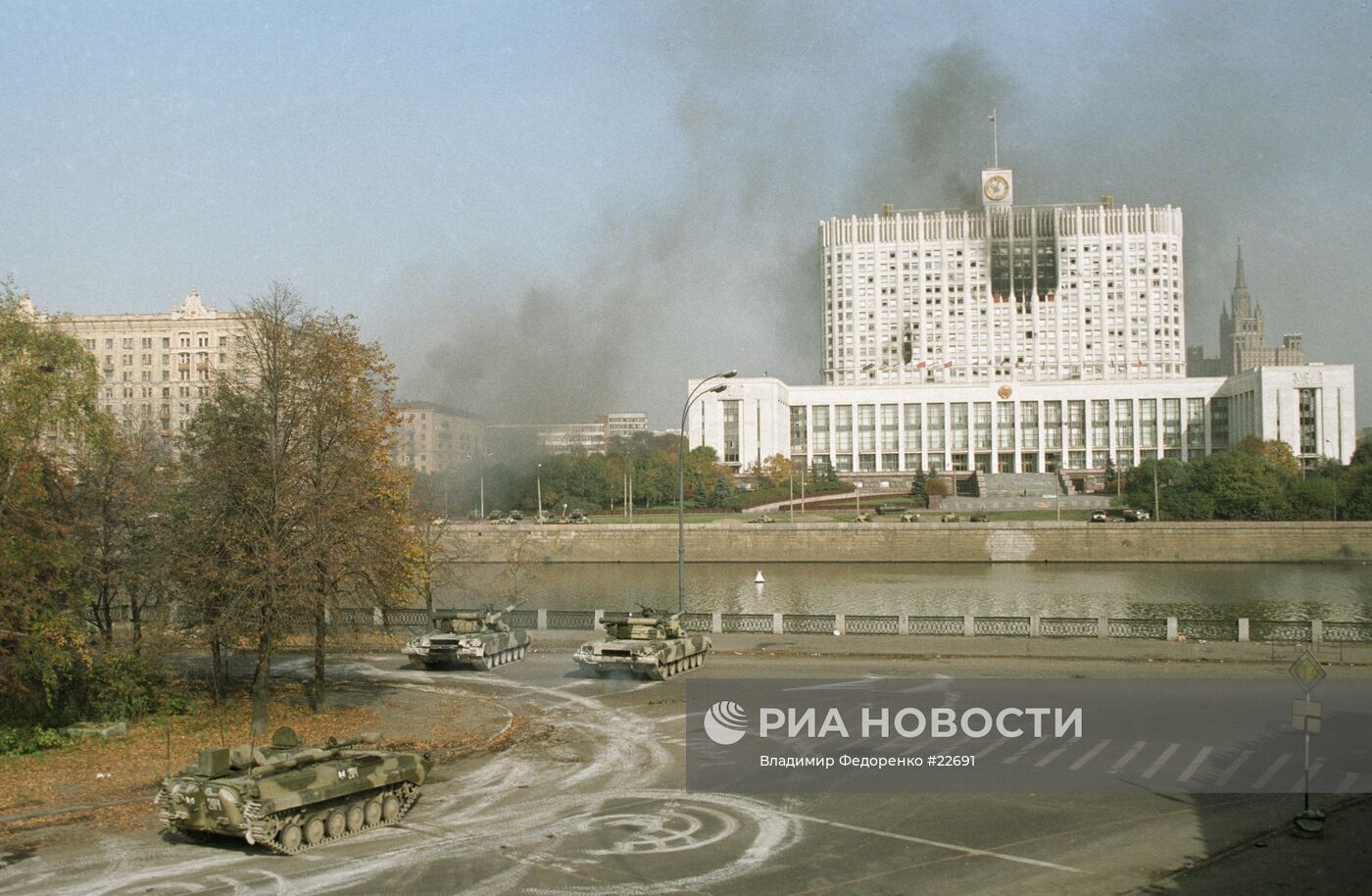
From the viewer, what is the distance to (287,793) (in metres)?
13.0

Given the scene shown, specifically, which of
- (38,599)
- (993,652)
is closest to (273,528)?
(38,599)

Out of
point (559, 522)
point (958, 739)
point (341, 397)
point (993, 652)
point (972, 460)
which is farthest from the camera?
point (972, 460)

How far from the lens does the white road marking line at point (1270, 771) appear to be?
15.8 metres

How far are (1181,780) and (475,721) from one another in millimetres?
12849

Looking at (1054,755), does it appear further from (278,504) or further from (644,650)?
(278,504)

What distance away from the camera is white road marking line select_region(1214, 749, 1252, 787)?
1600cm

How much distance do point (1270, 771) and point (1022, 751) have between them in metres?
3.69

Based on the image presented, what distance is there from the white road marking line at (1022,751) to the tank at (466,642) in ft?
48.6

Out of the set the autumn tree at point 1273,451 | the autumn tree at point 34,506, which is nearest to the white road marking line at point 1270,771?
the autumn tree at point 34,506

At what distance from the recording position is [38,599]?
59.7 feet

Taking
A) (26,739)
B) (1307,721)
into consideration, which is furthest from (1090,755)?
(26,739)

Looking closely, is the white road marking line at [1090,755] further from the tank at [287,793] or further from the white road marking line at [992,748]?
the tank at [287,793]

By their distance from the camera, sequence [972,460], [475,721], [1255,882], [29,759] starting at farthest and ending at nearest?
[972,460] < [475,721] < [29,759] < [1255,882]

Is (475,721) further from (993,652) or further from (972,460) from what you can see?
(972,460)
